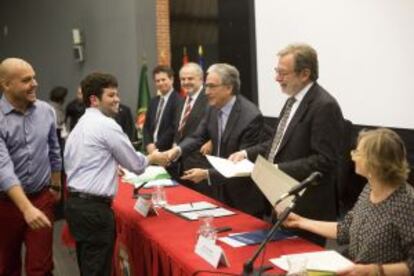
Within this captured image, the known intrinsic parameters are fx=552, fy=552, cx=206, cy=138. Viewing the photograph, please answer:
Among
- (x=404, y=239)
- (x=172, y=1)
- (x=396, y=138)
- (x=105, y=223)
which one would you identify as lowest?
(x=105, y=223)

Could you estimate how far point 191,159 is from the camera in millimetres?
4133

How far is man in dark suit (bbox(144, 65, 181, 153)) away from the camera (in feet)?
15.5

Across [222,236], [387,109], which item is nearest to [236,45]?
[387,109]

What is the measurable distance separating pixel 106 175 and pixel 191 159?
1.31m

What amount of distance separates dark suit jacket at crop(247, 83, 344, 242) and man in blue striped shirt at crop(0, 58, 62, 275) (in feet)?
4.36

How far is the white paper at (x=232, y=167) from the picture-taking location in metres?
2.68

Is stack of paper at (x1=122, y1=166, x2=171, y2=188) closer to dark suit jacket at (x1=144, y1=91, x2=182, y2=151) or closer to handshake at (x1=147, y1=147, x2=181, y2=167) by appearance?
handshake at (x1=147, y1=147, x2=181, y2=167)

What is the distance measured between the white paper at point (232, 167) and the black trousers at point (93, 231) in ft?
2.08

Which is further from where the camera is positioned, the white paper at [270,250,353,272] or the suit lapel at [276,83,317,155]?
the suit lapel at [276,83,317,155]

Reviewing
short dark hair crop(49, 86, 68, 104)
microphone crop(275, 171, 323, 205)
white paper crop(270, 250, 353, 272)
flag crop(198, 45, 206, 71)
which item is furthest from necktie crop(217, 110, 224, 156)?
short dark hair crop(49, 86, 68, 104)

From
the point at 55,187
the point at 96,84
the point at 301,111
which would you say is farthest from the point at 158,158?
the point at 301,111

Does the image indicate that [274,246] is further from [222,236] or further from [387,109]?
[387,109]

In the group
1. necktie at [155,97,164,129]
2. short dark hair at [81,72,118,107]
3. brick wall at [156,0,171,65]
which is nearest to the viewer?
short dark hair at [81,72,118,107]

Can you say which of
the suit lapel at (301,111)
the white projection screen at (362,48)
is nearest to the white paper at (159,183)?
the suit lapel at (301,111)
